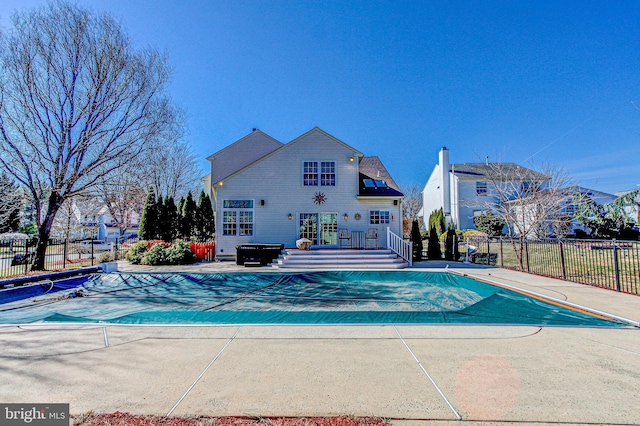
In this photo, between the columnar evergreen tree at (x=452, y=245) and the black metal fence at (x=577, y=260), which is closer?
the black metal fence at (x=577, y=260)

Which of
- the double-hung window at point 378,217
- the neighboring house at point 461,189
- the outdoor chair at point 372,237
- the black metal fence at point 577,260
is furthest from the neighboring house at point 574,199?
the outdoor chair at point 372,237

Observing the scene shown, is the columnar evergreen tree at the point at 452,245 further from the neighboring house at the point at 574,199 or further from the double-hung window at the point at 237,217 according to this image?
the double-hung window at the point at 237,217

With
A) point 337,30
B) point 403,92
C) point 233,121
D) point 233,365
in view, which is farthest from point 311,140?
point 233,365

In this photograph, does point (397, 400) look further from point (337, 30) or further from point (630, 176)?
point (630, 176)

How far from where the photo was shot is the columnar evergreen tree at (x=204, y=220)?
72.1ft

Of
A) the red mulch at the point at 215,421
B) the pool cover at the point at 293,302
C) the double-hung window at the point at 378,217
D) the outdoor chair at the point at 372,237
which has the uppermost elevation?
the double-hung window at the point at 378,217

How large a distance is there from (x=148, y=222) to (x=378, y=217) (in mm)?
14515

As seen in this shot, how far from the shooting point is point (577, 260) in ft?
38.1

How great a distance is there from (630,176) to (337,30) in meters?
13.7

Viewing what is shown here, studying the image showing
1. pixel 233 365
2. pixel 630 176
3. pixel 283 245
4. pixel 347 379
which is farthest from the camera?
pixel 283 245

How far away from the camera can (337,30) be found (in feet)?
40.8

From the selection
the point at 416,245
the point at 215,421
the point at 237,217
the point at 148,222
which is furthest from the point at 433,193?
the point at 215,421

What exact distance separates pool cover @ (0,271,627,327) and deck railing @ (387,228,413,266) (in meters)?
2.34

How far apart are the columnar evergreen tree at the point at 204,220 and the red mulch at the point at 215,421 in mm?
20593
